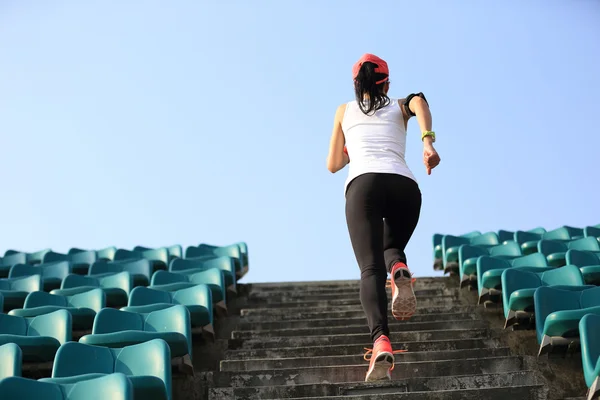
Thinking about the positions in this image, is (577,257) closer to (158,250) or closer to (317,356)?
(317,356)

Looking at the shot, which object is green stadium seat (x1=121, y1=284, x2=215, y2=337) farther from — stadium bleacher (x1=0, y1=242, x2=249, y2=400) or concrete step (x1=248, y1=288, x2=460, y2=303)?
concrete step (x1=248, y1=288, x2=460, y2=303)

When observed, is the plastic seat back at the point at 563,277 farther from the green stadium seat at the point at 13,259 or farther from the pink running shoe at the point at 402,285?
the green stadium seat at the point at 13,259

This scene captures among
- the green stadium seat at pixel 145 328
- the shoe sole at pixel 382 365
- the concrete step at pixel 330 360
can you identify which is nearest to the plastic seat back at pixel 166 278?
the green stadium seat at pixel 145 328

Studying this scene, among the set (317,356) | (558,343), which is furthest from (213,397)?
(558,343)

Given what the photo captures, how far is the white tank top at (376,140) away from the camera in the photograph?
4.41 meters

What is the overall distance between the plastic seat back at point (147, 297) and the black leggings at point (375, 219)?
3144 millimetres

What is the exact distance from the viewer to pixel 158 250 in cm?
1082

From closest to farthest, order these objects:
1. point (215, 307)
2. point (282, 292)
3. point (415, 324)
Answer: point (415, 324)
point (215, 307)
point (282, 292)

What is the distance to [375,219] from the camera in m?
4.31

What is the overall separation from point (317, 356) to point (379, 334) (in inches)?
85.9

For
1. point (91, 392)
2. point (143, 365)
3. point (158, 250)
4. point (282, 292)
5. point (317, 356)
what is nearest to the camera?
point (91, 392)

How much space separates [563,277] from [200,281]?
326cm

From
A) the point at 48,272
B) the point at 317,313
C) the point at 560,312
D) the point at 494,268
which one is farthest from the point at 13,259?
the point at 560,312

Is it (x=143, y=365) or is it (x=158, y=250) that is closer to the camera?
(x=143, y=365)
